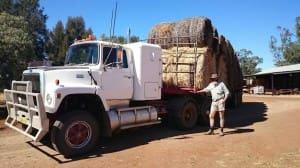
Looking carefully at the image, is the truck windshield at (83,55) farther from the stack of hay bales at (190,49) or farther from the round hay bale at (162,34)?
the round hay bale at (162,34)

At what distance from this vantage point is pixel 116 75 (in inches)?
336

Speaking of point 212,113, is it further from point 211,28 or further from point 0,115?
point 0,115

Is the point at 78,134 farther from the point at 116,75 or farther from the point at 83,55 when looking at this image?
the point at 83,55

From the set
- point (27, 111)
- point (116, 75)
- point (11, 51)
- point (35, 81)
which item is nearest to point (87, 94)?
point (116, 75)

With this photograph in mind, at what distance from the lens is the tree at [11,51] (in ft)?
50.0

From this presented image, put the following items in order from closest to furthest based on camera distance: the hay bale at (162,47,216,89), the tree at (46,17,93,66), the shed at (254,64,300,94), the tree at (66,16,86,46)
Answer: the hay bale at (162,47,216,89) → the shed at (254,64,300,94) → the tree at (46,17,93,66) → the tree at (66,16,86,46)

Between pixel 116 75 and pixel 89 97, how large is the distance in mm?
1019

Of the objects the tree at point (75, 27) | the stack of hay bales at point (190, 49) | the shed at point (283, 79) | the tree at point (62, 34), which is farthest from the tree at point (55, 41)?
the stack of hay bales at point (190, 49)

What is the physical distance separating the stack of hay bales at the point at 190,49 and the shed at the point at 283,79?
779 inches

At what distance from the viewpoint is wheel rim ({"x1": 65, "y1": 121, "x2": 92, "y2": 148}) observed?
7277 millimetres

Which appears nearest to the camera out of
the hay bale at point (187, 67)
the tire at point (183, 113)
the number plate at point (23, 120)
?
the number plate at point (23, 120)

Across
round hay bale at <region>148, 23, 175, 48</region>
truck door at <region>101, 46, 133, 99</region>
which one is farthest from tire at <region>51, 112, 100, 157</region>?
round hay bale at <region>148, 23, 175, 48</region>

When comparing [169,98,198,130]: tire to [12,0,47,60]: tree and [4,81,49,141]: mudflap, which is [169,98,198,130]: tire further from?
[12,0,47,60]: tree

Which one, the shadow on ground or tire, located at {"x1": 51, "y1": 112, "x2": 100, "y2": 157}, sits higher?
tire, located at {"x1": 51, "y1": 112, "x2": 100, "y2": 157}
